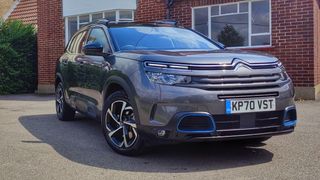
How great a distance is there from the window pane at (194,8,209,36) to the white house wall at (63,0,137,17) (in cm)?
241

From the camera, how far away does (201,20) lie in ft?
44.8

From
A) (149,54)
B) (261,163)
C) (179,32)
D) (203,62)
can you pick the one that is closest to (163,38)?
(179,32)

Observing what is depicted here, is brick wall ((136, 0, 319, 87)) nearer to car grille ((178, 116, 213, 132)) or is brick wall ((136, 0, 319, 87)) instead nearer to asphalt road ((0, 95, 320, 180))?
asphalt road ((0, 95, 320, 180))

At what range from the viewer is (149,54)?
5422mm

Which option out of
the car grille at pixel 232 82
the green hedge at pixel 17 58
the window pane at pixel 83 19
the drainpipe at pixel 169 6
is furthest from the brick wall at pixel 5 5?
the car grille at pixel 232 82

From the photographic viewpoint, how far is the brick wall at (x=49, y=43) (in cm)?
1769

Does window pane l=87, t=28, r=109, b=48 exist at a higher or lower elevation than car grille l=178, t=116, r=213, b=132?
higher

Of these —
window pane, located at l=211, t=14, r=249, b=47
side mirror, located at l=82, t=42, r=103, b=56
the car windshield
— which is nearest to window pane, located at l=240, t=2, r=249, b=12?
window pane, located at l=211, t=14, r=249, b=47

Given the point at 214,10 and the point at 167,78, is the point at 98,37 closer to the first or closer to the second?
the point at 167,78

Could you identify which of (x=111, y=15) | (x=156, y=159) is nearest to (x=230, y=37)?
(x=111, y=15)

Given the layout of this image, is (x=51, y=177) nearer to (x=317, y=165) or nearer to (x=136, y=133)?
(x=136, y=133)

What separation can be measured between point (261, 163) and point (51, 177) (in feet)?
7.29

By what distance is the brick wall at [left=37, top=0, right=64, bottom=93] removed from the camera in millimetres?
17688

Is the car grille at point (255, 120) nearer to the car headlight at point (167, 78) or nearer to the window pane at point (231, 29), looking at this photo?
the car headlight at point (167, 78)
